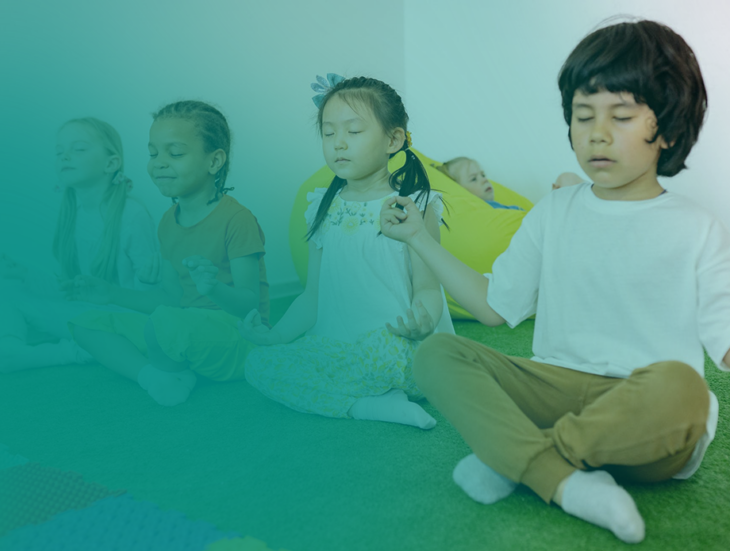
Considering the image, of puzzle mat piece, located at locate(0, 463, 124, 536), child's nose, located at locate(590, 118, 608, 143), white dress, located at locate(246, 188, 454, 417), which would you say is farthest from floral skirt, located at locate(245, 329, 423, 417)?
child's nose, located at locate(590, 118, 608, 143)

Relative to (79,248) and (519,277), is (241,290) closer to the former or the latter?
(79,248)

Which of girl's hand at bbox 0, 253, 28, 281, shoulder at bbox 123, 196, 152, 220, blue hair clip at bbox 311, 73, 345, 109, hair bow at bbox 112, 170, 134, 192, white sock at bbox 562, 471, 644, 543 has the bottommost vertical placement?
white sock at bbox 562, 471, 644, 543

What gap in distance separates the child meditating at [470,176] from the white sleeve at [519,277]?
43.2 inches

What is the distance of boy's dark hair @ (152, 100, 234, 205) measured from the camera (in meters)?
1.10

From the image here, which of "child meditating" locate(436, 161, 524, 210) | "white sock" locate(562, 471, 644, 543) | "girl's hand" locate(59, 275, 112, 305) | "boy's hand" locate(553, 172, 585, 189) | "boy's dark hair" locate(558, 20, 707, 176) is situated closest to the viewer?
"white sock" locate(562, 471, 644, 543)

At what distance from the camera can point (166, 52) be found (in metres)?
1.09

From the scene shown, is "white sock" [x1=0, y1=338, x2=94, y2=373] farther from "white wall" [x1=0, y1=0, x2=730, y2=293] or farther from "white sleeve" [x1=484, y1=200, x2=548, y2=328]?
"white sleeve" [x1=484, y1=200, x2=548, y2=328]

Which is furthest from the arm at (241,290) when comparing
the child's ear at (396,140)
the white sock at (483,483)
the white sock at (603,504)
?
the white sock at (603,504)

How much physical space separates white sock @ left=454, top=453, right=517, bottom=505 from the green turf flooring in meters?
0.01

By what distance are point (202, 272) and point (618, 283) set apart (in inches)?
26.3

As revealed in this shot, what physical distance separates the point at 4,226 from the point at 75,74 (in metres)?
0.26

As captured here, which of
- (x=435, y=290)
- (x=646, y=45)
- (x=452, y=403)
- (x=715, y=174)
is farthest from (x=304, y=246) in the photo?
(x=715, y=174)

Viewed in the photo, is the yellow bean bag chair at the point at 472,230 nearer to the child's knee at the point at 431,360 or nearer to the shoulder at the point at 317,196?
the shoulder at the point at 317,196

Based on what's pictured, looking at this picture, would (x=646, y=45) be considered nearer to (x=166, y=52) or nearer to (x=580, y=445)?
(x=580, y=445)
